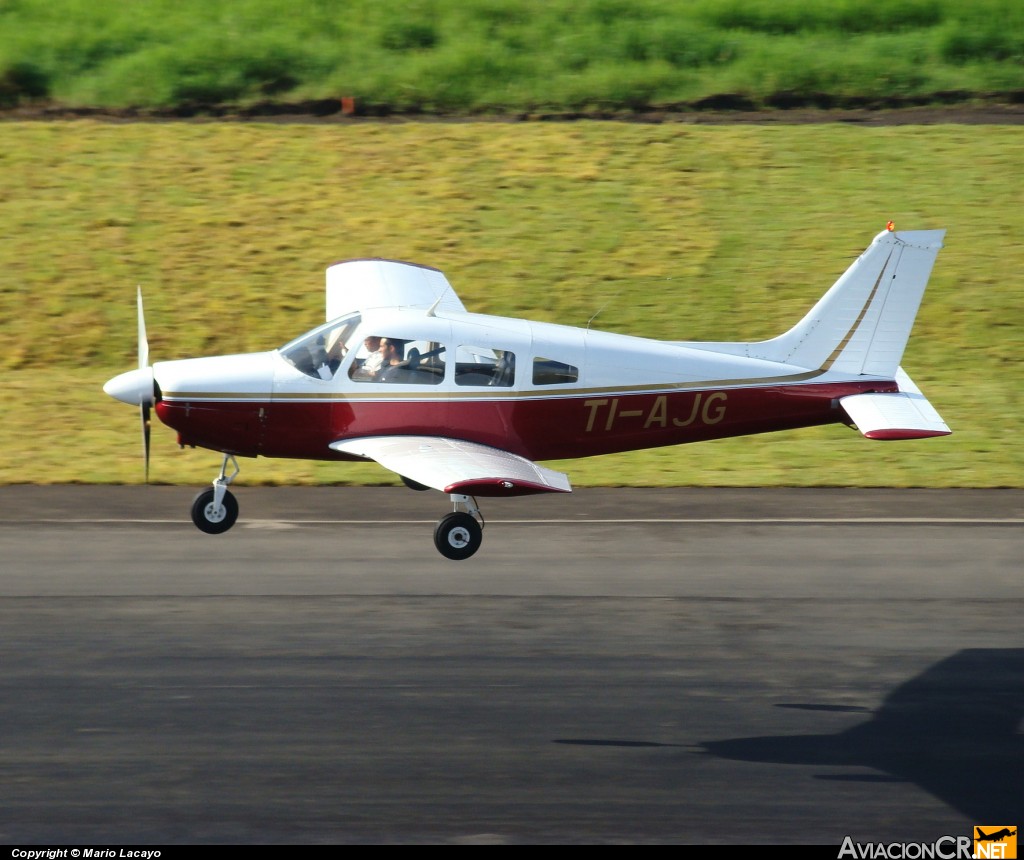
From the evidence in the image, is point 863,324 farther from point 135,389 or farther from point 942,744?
point 135,389

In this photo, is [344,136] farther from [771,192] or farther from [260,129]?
[771,192]

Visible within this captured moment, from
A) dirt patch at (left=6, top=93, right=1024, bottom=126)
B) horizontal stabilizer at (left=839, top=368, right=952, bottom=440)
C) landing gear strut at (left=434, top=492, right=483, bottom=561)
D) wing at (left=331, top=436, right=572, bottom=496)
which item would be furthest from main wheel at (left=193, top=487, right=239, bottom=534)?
dirt patch at (left=6, top=93, right=1024, bottom=126)

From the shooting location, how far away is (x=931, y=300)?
23125 mm

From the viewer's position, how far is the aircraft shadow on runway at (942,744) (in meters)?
9.69

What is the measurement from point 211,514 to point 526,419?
354 cm

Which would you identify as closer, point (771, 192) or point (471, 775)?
point (471, 775)

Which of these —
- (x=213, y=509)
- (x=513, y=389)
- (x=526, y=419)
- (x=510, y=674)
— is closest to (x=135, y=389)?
(x=213, y=509)

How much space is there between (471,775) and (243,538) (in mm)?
5634

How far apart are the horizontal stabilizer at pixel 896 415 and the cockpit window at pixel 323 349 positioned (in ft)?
16.9

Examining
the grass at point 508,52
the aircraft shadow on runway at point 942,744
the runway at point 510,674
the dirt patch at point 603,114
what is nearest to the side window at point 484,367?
the runway at point 510,674

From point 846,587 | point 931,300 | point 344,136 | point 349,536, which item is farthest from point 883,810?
point 344,136

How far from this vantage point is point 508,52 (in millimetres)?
29312

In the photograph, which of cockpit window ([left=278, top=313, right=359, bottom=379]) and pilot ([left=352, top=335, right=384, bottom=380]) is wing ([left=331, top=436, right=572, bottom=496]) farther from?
cockpit window ([left=278, top=313, right=359, bottom=379])

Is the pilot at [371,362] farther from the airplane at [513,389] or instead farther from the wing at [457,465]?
the wing at [457,465]
